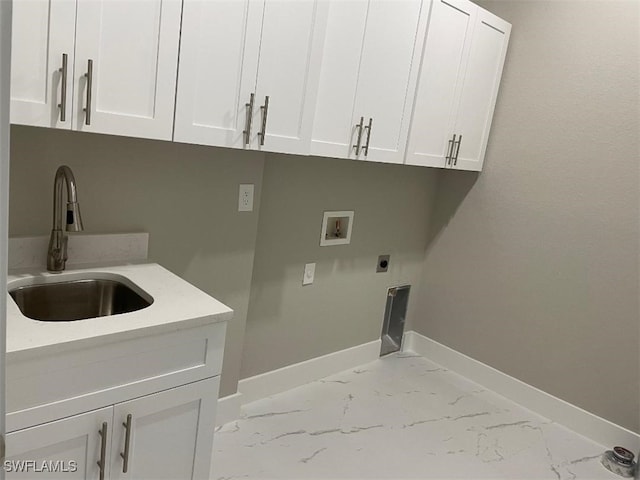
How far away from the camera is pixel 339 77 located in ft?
6.30

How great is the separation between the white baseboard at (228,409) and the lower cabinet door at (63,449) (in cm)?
95

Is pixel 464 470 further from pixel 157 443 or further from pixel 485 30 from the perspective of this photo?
pixel 485 30

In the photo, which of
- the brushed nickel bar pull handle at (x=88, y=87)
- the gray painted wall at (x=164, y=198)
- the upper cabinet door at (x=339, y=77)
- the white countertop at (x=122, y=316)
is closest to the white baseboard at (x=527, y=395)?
the gray painted wall at (x=164, y=198)

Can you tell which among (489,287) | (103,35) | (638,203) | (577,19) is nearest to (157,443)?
(103,35)

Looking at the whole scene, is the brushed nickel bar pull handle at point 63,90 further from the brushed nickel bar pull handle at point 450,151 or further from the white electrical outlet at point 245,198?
the brushed nickel bar pull handle at point 450,151

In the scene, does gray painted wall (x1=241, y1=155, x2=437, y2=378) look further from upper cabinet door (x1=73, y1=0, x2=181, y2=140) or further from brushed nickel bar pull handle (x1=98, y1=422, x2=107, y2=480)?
brushed nickel bar pull handle (x1=98, y1=422, x2=107, y2=480)

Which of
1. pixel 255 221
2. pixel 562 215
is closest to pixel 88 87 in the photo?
pixel 255 221

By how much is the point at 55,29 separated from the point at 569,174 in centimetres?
240

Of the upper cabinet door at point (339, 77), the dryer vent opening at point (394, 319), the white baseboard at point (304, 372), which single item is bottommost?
the white baseboard at point (304, 372)

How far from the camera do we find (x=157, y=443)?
1436 millimetres

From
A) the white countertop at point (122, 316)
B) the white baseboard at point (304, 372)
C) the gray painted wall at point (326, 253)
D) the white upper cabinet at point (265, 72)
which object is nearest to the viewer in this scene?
the white countertop at point (122, 316)

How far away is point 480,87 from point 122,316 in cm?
217

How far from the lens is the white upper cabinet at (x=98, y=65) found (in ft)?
3.95

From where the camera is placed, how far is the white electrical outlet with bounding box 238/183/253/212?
2078mm
